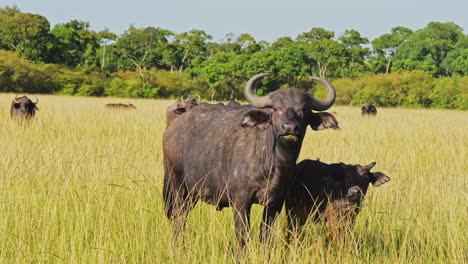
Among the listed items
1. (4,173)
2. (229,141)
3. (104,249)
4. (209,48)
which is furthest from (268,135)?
(209,48)

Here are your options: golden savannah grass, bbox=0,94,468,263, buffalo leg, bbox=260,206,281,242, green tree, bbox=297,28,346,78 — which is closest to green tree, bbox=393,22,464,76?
green tree, bbox=297,28,346,78

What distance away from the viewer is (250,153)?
4867 mm

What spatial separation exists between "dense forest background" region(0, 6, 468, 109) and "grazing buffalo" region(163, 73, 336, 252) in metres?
48.8

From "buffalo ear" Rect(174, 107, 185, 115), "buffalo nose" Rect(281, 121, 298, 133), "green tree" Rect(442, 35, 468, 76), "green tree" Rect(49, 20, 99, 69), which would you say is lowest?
"buffalo ear" Rect(174, 107, 185, 115)

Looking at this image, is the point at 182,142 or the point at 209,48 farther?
the point at 209,48

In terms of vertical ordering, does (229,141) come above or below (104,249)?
above

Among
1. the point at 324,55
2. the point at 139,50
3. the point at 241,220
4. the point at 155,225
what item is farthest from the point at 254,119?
the point at 139,50

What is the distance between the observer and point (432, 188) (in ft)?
20.4

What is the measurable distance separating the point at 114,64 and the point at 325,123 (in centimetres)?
7356

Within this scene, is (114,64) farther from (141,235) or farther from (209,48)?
(141,235)

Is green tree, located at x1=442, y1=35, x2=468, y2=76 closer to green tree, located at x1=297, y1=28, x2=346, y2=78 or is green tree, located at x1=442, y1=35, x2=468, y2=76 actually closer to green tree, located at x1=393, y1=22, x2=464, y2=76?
green tree, located at x1=393, y1=22, x2=464, y2=76

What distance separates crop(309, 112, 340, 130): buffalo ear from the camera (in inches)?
186

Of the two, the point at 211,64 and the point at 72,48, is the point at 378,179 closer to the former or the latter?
the point at 211,64

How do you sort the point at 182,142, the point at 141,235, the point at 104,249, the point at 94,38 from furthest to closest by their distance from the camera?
the point at 94,38, the point at 182,142, the point at 141,235, the point at 104,249
